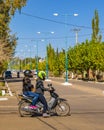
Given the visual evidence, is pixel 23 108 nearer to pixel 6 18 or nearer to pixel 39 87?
pixel 39 87

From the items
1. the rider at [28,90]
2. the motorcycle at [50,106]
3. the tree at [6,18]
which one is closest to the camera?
the rider at [28,90]

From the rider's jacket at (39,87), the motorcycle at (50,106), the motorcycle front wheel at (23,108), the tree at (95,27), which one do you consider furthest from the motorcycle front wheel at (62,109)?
the tree at (95,27)

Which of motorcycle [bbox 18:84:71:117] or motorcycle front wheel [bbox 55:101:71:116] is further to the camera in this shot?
motorcycle front wheel [bbox 55:101:71:116]

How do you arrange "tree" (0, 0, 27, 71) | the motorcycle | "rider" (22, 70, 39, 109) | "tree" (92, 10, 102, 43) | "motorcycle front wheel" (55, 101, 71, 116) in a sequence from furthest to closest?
"tree" (92, 10, 102, 43), "tree" (0, 0, 27, 71), "motorcycle front wheel" (55, 101, 71, 116), the motorcycle, "rider" (22, 70, 39, 109)

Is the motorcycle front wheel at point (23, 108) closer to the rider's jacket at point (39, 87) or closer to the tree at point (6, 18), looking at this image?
the rider's jacket at point (39, 87)

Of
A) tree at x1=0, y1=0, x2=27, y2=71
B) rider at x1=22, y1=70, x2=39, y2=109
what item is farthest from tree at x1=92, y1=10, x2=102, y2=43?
rider at x1=22, y1=70, x2=39, y2=109

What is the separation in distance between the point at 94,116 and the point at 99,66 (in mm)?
59985

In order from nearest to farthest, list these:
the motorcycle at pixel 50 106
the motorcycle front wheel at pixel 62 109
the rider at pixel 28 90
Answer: the rider at pixel 28 90 < the motorcycle at pixel 50 106 < the motorcycle front wheel at pixel 62 109

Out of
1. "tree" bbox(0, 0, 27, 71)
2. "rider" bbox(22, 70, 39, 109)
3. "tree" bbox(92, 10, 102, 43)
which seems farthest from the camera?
"tree" bbox(92, 10, 102, 43)

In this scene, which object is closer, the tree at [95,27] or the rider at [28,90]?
the rider at [28,90]

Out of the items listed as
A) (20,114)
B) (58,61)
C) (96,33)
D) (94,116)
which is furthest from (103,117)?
(58,61)

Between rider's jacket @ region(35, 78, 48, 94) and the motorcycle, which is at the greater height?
rider's jacket @ region(35, 78, 48, 94)

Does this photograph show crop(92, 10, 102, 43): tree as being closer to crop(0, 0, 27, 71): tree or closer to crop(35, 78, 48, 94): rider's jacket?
crop(0, 0, 27, 71): tree

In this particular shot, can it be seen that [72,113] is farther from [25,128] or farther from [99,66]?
[99,66]
